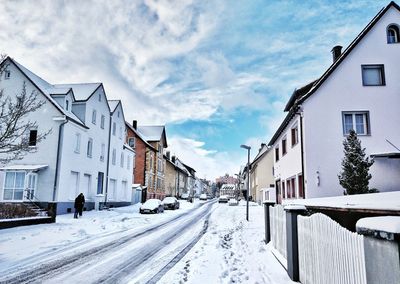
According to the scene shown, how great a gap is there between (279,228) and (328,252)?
14.4 ft

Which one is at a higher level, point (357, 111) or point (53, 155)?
point (357, 111)

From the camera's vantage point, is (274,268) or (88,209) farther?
(88,209)

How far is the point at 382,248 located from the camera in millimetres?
2785

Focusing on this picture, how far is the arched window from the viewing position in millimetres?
17547

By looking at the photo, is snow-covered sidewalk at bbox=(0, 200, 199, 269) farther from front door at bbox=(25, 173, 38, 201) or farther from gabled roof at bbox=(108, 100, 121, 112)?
gabled roof at bbox=(108, 100, 121, 112)

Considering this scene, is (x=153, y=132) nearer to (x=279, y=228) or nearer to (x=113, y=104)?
(x=113, y=104)

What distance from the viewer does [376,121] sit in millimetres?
16781

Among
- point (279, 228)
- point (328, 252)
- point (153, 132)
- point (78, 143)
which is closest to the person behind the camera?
point (328, 252)

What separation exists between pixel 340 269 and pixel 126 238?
35.6ft

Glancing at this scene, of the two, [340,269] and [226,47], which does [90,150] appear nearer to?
[226,47]

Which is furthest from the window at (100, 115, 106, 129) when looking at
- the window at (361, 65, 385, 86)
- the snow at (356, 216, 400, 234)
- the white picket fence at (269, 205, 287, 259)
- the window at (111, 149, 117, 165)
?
the snow at (356, 216, 400, 234)

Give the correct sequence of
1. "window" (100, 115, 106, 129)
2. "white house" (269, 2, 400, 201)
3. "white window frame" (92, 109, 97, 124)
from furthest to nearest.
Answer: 1. "window" (100, 115, 106, 129)
2. "white window frame" (92, 109, 97, 124)
3. "white house" (269, 2, 400, 201)

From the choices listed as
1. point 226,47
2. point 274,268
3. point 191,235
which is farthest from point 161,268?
point 226,47

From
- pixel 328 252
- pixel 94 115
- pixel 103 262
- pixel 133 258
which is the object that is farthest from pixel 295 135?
pixel 94 115
